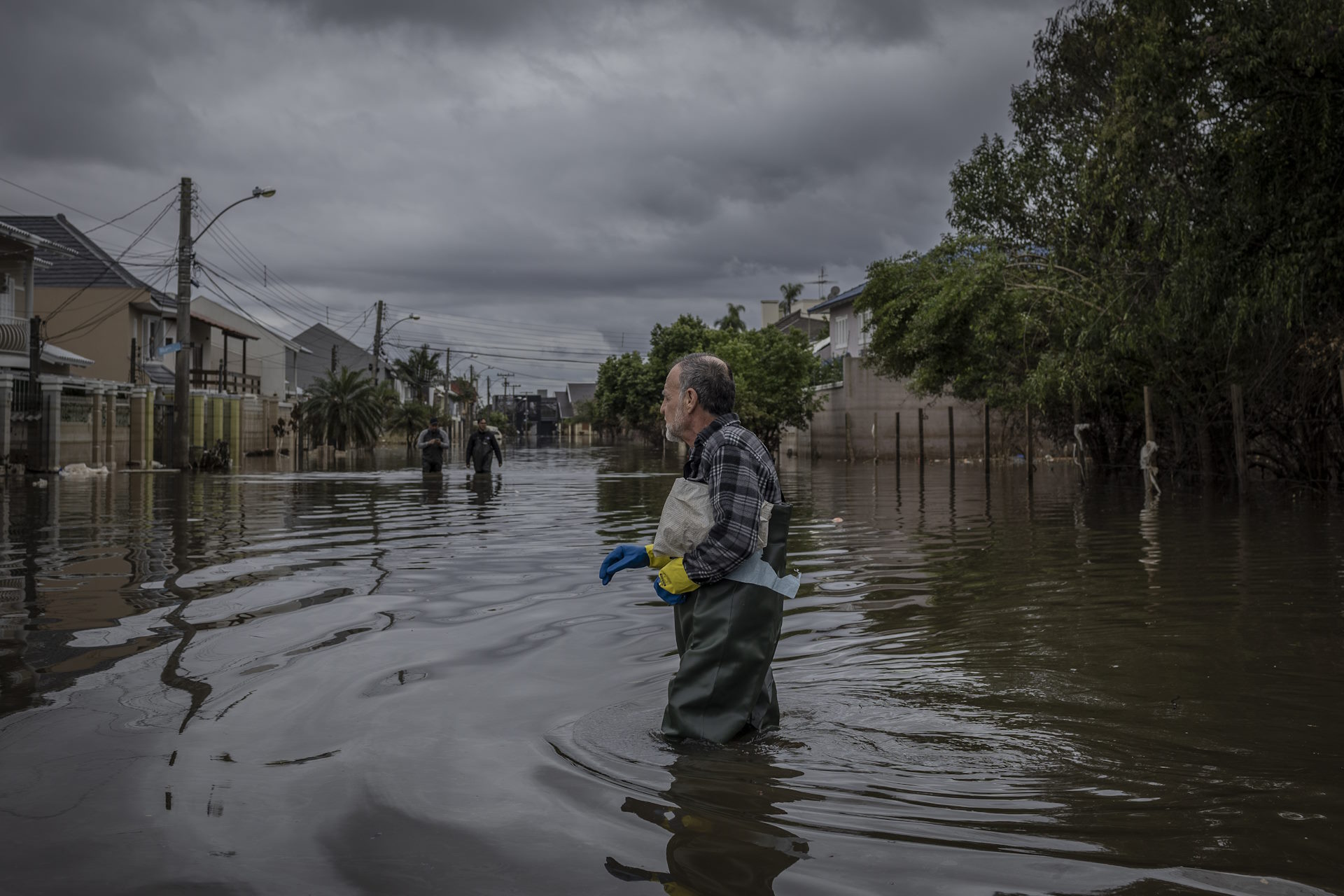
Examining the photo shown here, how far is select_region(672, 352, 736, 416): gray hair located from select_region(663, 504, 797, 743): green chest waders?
0.47 meters

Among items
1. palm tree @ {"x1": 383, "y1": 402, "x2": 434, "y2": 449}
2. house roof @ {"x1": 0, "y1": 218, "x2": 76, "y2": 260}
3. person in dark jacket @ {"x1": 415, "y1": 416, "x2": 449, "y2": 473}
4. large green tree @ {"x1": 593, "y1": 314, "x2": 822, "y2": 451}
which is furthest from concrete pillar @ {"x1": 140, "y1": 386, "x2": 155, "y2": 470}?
palm tree @ {"x1": 383, "y1": 402, "x2": 434, "y2": 449}

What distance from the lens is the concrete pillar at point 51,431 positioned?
98.9 feet

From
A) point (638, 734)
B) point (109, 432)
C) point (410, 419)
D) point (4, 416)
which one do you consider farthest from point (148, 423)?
point (410, 419)

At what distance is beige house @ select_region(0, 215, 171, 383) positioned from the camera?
45.0 meters

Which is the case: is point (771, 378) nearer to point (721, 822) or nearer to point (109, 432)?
point (109, 432)

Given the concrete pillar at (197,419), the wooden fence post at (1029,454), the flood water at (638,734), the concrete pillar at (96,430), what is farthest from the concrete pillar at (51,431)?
the wooden fence post at (1029,454)

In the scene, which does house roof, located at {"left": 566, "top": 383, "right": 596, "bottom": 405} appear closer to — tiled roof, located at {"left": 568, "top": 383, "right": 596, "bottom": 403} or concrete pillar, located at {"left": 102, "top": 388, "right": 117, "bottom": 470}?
tiled roof, located at {"left": 568, "top": 383, "right": 596, "bottom": 403}

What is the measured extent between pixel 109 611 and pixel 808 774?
5.55 meters

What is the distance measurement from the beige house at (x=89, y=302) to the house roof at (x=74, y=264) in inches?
1.1

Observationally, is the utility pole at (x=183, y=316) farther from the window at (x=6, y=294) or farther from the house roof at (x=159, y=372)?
the house roof at (x=159, y=372)

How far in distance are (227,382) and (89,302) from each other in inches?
476

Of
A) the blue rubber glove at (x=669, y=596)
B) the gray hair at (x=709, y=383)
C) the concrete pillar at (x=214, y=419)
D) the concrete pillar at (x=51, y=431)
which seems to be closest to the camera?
the blue rubber glove at (x=669, y=596)

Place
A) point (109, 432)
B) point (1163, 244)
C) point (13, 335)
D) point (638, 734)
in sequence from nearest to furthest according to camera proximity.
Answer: point (638, 734), point (1163, 244), point (13, 335), point (109, 432)

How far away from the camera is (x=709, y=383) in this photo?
4.52m
